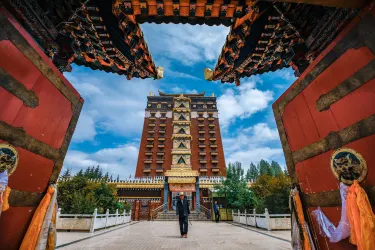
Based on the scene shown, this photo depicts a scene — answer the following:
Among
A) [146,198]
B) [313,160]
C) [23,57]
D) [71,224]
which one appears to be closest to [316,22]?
[313,160]

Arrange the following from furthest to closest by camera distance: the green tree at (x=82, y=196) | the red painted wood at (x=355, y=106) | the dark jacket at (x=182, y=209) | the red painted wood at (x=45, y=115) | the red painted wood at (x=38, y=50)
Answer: the green tree at (x=82, y=196) < the dark jacket at (x=182, y=209) < the red painted wood at (x=45, y=115) < the red painted wood at (x=38, y=50) < the red painted wood at (x=355, y=106)

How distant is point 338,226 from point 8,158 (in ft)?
13.9

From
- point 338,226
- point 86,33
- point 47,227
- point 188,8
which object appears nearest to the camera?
point 338,226

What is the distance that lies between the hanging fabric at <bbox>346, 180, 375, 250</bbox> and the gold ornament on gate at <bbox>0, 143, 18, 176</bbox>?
4123mm

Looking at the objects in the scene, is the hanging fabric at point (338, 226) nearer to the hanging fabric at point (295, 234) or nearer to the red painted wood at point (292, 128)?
the hanging fabric at point (295, 234)

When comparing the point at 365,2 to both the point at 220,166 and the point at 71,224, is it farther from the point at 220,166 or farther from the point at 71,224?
the point at 220,166

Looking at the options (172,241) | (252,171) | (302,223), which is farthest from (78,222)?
(252,171)

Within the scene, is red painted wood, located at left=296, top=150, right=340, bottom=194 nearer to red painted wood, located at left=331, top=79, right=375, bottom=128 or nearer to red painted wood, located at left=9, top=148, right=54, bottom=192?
red painted wood, located at left=331, top=79, right=375, bottom=128

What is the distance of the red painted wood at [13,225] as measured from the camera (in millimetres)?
2388

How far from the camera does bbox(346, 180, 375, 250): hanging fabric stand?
6.42 ft

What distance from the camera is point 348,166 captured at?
91.4 inches

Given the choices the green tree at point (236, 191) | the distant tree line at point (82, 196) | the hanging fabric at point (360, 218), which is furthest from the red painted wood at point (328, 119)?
the green tree at point (236, 191)

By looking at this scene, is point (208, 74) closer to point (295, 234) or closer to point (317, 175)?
point (317, 175)

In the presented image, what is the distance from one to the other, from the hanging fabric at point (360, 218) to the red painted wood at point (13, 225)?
13.9 feet
